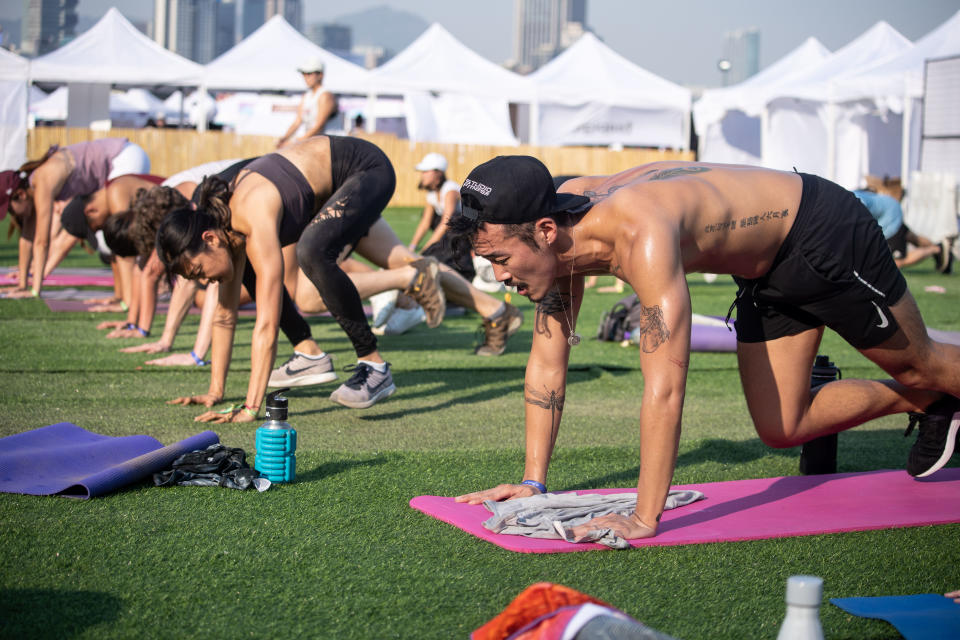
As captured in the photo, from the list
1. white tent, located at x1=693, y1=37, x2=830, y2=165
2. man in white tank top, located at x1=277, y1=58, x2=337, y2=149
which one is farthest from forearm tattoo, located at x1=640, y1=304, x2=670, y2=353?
white tent, located at x1=693, y1=37, x2=830, y2=165

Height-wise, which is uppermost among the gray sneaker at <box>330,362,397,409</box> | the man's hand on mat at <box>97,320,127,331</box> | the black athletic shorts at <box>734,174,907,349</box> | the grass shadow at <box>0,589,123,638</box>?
the black athletic shorts at <box>734,174,907,349</box>

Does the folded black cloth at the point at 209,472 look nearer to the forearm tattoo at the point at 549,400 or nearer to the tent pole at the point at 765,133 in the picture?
the forearm tattoo at the point at 549,400

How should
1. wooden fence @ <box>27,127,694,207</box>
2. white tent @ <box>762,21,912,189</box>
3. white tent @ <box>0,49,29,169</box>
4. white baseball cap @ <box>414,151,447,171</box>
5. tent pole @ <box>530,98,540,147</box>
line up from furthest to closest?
tent pole @ <box>530,98,540,147</box> < white tent @ <box>0,49,29,169</box> < wooden fence @ <box>27,127,694,207</box> < white tent @ <box>762,21,912,189</box> < white baseball cap @ <box>414,151,447,171</box>

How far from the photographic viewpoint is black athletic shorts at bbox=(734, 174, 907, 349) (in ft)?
11.0

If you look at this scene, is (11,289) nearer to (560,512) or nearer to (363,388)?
(363,388)

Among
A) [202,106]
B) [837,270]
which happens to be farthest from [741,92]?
[837,270]

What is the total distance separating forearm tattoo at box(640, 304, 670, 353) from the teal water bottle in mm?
1473

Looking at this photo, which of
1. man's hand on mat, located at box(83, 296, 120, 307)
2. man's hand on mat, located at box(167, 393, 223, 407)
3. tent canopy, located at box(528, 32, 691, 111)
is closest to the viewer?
man's hand on mat, located at box(167, 393, 223, 407)

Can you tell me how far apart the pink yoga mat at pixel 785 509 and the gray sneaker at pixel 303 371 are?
2.16 meters

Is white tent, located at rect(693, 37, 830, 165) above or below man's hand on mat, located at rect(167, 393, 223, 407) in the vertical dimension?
above

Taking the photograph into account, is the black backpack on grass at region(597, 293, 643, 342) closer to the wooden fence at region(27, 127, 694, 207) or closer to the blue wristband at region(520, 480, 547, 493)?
the blue wristband at region(520, 480, 547, 493)

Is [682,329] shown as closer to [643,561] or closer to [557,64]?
[643,561]

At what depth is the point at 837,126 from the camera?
23.2 meters

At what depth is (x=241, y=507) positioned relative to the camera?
11.3ft
